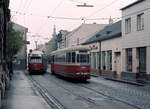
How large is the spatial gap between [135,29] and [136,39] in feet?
3.38

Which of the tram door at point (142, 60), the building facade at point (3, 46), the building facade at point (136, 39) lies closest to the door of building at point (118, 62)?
the building facade at point (136, 39)

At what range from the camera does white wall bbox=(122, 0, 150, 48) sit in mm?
26906

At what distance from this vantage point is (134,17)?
97.1 ft

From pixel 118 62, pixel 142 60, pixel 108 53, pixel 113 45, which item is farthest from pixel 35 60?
pixel 142 60

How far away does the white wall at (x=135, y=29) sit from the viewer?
2691 cm

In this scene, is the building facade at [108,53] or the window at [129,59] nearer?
the window at [129,59]

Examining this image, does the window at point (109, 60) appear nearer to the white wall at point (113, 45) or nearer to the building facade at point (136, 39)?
the white wall at point (113, 45)

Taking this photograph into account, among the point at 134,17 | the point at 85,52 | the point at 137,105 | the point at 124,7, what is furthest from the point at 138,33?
the point at 137,105

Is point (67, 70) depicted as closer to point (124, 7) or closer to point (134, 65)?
point (134, 65)

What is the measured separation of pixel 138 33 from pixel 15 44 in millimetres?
17481

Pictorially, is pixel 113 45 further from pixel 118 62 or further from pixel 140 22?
pixel 140 22

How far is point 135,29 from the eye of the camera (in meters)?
29.5

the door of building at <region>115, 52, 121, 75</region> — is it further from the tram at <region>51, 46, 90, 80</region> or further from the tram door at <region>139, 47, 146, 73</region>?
the tram at <region>51, 46, 90, 80</region>

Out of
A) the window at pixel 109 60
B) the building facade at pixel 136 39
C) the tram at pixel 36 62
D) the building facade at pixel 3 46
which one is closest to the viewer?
the building facade at pixel 3 46
